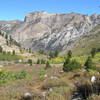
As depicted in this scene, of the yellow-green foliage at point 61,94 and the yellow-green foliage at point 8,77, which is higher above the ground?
the yellow-green foliage at point 61,94

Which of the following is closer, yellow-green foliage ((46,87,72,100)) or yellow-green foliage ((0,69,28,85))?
yellow-green foliage ((46,87,72,100))

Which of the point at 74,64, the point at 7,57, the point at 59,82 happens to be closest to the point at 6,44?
the point at 7,57

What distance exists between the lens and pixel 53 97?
10102 millimetres

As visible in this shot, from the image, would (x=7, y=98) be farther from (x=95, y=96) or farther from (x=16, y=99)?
(x=95, y=96)

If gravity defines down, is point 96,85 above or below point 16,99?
above

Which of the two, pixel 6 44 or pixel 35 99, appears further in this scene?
pixel 6 44

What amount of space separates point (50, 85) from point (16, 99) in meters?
2.70

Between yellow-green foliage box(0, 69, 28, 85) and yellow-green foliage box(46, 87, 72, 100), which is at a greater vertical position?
yellow-green foliage box(46, 87, 72, 100)

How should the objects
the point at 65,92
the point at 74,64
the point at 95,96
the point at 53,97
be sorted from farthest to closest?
the point at 74,64 < the point at 65,92 < the point at 53,97 < the point at 95,96

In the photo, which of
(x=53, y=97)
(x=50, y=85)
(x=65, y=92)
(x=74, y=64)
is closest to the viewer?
(x=53, y=97)

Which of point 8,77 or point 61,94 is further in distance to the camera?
point 8,77

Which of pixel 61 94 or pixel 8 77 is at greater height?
pixel 61 94

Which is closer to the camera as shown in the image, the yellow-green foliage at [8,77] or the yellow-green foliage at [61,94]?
the yellow-green foliage at [61,94]

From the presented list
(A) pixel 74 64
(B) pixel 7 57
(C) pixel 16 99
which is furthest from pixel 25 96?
(B) pixel 7 57
